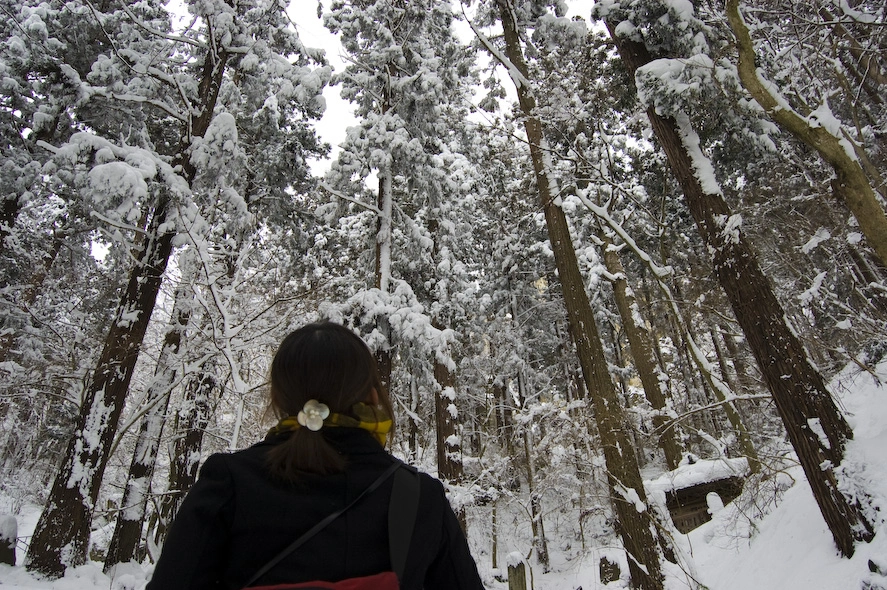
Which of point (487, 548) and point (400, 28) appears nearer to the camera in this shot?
point (400, 28)

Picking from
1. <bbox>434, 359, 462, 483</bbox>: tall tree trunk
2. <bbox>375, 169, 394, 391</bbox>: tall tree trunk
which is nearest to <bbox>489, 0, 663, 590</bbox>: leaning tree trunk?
<bbox>375, 169, 394, 391</bbox>: tall tree trunk

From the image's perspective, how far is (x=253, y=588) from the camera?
1.17m

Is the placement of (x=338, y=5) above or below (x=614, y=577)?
above

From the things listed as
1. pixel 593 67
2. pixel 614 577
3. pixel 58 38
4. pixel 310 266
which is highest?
pixel 58 38

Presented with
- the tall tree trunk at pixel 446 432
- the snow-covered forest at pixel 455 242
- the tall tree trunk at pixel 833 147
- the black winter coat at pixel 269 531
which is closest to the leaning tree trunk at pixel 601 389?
the snow-covered forest at pixel 455 242

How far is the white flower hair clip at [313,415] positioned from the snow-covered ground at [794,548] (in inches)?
213


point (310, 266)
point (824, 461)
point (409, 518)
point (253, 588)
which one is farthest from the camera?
point (310, 266)

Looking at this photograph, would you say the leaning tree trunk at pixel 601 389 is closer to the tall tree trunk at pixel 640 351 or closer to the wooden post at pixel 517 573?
the wooden post at pixel 517 573

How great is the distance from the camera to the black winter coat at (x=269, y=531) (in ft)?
3.93

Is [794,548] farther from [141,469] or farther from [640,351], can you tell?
[141,469]

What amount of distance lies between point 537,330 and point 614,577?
10734 millimetres

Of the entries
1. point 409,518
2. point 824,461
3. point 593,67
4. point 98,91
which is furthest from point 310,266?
point 409,518

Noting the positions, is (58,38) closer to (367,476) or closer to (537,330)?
(367,476)

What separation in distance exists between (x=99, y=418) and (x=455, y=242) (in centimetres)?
1104
